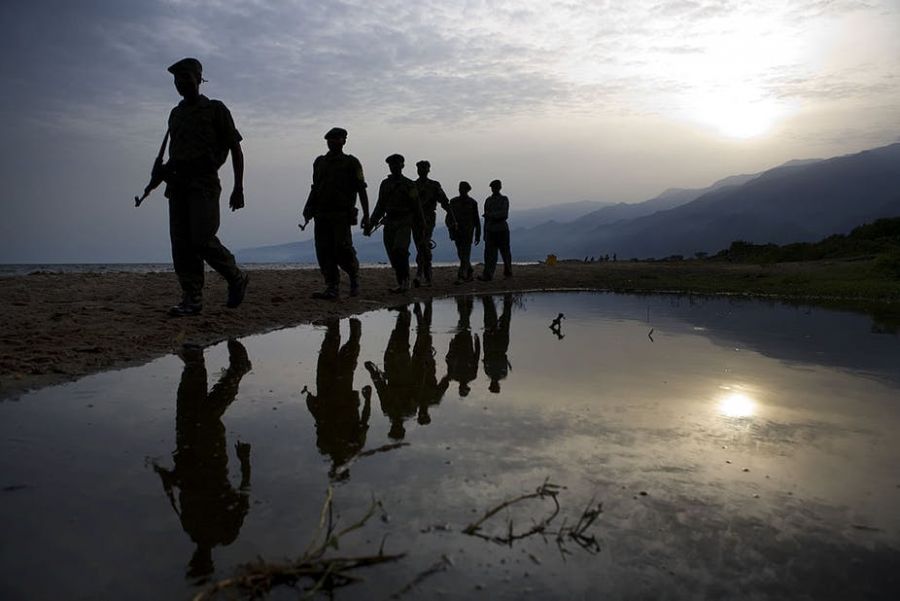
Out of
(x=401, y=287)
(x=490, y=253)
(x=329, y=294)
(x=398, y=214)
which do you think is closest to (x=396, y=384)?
(x=329, y=294)

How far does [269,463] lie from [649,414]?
1933mm

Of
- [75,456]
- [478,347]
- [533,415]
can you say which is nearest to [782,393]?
[533,415]

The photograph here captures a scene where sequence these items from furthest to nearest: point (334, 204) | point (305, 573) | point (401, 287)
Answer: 1. point (401, 287)
2. point (334, 204)
3. point (305, 573)

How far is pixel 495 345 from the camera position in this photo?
17.4 feet

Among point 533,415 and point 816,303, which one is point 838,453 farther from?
point 816,303

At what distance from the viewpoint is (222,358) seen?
4.36 metres

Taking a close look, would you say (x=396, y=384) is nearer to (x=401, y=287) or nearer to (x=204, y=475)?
(x=204, y=475)

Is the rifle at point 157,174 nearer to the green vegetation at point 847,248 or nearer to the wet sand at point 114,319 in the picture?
the wet sand at point 114,319

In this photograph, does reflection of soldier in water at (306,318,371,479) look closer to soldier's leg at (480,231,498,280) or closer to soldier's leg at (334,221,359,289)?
soldier's leg at (334,221,359,289)

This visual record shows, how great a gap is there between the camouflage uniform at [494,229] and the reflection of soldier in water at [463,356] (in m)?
7.02

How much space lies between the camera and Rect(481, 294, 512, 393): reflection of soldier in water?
401cm

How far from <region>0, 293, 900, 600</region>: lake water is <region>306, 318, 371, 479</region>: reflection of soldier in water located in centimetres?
2

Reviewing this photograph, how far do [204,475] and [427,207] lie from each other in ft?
34.0

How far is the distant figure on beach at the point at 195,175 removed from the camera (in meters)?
5.79
